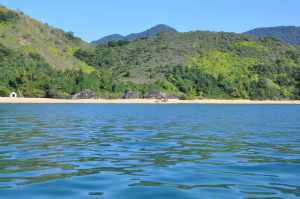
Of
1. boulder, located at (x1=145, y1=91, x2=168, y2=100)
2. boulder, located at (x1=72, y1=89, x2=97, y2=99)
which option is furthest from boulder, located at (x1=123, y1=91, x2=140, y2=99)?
boulder, located at (x1=72, y1=89, x2=97, y2=99)

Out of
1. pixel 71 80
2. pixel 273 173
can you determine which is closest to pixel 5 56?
pixel 71 80

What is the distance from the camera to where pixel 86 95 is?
514 feet

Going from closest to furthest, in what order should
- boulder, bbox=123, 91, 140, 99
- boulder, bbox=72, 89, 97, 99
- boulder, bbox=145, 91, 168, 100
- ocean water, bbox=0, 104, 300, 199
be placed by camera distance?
ocean water, bbox=0, 104, 300, 199 → boulder, bbox=72, 89, 97, 99 → boulder, bbox=123, 91, 140, 99 → boulder, bbox=145, 91, 168, 100

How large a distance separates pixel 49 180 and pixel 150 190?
3.38 m

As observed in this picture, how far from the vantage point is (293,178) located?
1531 centimetres

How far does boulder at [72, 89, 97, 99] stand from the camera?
15538 cm

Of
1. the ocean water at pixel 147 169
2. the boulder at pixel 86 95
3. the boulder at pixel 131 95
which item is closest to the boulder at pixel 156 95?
the boulder at pixel 131 95

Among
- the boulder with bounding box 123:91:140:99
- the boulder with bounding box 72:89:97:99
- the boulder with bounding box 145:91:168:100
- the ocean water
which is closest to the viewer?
the ocean water

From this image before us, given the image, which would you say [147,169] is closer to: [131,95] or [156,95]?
[131,95]

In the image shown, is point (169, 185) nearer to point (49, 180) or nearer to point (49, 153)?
point (49, 180)

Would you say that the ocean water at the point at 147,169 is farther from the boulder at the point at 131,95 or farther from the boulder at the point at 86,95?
the boulder at the point at 131,95

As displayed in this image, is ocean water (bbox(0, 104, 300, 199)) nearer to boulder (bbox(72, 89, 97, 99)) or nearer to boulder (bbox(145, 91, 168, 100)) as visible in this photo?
boulder (bbox(72, 89, 97, 99))

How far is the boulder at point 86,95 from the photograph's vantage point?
15538 cm

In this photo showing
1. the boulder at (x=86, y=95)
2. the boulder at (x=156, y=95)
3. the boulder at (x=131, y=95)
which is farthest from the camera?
the boulder at (x=156, y=95)
